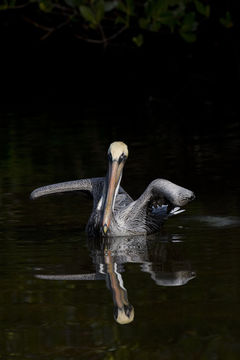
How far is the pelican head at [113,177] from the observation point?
8992 mm

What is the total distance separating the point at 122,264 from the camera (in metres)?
8.02

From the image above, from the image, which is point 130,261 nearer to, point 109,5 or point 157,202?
point 157,202

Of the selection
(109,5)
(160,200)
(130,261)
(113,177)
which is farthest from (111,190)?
(109,5)

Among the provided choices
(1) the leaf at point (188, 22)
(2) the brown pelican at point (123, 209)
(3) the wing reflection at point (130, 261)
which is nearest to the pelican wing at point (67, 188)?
(2) the brown pelican at point (123, 209)

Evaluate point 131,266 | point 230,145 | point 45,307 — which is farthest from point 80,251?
point 230,145

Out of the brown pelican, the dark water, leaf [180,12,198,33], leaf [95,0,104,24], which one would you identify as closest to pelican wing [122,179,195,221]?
the brown pelican

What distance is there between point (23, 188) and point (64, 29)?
1998 centimetres

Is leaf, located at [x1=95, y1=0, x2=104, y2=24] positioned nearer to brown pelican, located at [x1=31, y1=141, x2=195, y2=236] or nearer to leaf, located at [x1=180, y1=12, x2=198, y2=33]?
leaf, located at [x1=180, y1=12, x2=198, y2=33]

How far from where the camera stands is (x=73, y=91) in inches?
1023

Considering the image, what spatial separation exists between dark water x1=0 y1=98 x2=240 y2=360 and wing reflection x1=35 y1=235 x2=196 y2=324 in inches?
0.4

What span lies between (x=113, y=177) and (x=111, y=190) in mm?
126

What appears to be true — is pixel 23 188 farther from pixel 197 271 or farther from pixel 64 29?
pixel 64 29

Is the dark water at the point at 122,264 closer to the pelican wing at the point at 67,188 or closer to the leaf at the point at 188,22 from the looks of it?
the pelican wing at the point at 67,188

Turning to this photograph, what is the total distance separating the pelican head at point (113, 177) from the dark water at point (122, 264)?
0.73 ft
